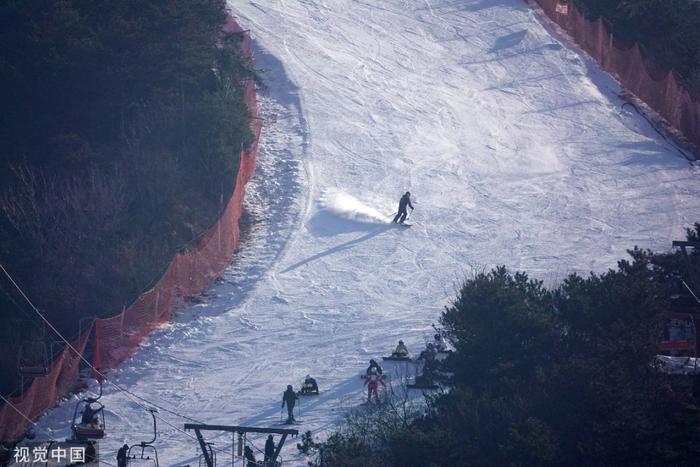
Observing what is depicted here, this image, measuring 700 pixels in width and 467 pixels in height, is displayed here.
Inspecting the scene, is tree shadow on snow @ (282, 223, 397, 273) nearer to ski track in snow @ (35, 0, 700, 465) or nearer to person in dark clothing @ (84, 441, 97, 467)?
ski track in snow @ (35, 0, 700, 465)

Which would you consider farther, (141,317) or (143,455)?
(141,317)

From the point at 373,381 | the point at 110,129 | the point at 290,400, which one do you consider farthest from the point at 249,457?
the point at 110,129

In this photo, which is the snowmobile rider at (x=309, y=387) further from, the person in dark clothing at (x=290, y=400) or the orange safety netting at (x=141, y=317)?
the orange safety netting at (x=141, y=317)

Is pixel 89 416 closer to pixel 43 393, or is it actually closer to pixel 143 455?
pixel 143 455

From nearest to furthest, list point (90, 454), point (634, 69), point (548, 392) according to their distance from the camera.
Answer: point (90, 454), point (548, 392), point (634, 69)

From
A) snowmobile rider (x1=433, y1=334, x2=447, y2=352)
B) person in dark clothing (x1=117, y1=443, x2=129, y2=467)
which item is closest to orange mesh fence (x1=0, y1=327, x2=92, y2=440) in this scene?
person in dark clothing (x1=117, y1=443, x2=129, y2=467)

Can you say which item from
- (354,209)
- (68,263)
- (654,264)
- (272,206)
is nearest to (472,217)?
(354,209)

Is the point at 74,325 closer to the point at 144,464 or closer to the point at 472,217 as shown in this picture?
the point at 144,464
